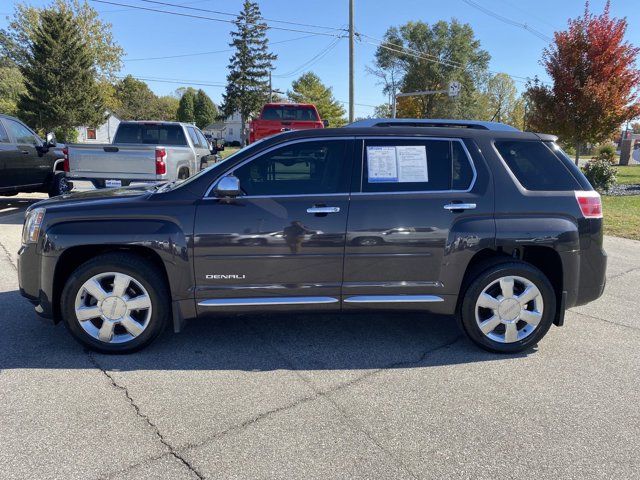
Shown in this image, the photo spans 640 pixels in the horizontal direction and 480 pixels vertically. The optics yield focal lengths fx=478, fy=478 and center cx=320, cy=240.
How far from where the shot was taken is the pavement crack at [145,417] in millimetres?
2520

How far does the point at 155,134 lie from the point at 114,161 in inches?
90.8

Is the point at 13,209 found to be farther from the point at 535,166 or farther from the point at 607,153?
the point at 607,153

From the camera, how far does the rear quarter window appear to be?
3924 millimetres

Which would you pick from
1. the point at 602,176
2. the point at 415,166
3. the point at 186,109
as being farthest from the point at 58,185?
the point at 186,109

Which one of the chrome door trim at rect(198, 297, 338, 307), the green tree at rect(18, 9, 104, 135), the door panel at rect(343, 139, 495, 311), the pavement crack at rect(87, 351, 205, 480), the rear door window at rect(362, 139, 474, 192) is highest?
the green tree at rect(18, 9, 104, 135)

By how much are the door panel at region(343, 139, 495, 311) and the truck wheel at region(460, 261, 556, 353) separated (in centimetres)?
22

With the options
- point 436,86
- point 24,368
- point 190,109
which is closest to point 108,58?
point 436,86

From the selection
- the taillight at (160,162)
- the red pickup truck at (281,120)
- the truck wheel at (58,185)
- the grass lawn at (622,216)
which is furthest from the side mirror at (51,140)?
the grass lawn at (622,216)

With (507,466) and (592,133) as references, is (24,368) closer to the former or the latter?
(507,466)

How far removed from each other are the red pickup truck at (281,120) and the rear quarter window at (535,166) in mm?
10993

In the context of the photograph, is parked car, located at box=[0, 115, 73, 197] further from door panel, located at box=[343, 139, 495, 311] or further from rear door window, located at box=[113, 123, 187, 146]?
door panel, located at box=[343, 139, 495, 311]

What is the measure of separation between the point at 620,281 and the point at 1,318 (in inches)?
277

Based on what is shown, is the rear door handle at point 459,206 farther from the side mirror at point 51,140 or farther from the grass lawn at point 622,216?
the side mirror at point 51,140

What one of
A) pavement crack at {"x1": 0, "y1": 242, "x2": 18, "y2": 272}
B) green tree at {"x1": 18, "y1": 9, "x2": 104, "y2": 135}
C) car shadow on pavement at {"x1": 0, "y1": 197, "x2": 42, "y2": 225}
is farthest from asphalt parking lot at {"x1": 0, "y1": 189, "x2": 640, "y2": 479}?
green tree at {"x1": 18, "y1": 9, "x2": 104, "y2": 135}
